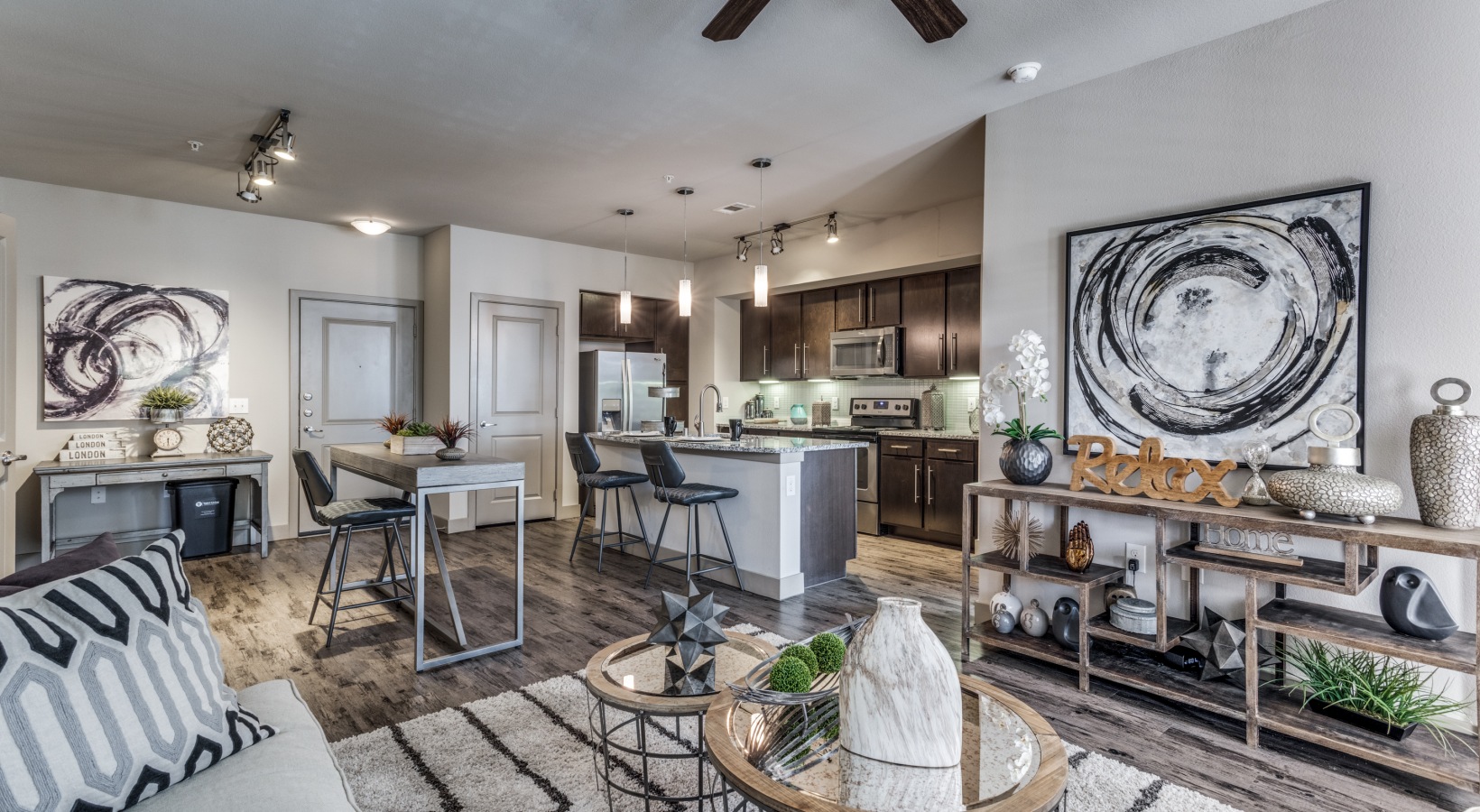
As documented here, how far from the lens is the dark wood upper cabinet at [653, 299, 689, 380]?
7.23 metres

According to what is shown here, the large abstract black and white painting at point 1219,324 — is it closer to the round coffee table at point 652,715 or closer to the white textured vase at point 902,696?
the round coffee table at point 652,715

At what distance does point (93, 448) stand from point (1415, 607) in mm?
6869

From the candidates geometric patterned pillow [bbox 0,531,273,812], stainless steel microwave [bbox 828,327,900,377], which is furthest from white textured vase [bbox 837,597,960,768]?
stainless steel microwave [bbox 828,327,900,377]

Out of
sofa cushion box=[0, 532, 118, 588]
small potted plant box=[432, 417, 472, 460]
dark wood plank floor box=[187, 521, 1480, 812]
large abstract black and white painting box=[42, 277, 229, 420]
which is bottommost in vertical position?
dark wood plank floor box=[187, 521, 1480, 812]

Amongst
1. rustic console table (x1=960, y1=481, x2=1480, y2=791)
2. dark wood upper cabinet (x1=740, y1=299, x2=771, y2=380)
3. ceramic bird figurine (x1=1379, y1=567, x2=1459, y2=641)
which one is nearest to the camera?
rustic console table (x1=960, y1=481, x2=1480, y2=791)

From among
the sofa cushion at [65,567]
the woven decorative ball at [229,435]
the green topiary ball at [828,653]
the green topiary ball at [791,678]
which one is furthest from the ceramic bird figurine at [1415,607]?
the woven decorative ball at [229,435]

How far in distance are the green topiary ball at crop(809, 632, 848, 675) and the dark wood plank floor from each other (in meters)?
1.25

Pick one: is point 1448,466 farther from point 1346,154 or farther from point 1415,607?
point 1346,154

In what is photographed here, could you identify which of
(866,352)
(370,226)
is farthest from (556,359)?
(866,352)

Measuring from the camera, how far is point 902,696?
1.17 metres

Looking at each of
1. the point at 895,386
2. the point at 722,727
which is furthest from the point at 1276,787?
the point at 895,386

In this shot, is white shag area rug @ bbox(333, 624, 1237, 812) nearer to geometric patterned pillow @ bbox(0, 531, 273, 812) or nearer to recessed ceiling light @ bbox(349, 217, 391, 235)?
geometric patterned pillow @ bbox(0, 531, 273, 812)

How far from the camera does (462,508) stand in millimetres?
5992

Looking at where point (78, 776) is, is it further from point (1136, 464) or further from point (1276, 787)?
point (1136, 464)
